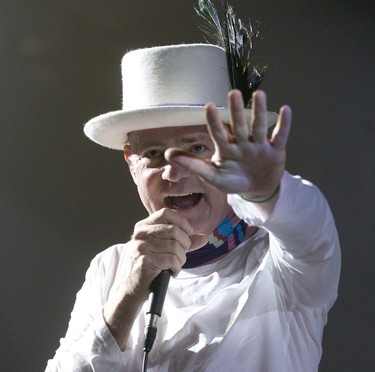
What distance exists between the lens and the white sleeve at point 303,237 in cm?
115

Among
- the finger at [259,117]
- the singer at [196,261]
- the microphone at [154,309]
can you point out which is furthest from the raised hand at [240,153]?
the microphone at [154,309]

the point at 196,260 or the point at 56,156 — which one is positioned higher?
the point at 56,156

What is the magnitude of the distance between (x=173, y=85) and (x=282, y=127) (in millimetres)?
594

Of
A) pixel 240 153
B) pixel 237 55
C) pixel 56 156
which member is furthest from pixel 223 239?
pixel 56 156

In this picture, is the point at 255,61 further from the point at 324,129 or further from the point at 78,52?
the point at 78,52

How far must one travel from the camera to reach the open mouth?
4.94 ft

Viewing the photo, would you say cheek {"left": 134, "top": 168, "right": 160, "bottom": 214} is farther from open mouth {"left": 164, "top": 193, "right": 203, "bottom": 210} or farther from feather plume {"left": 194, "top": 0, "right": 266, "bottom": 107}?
feather plume {"left": 194, "top": 0, "right": 266, "bottom": 107}

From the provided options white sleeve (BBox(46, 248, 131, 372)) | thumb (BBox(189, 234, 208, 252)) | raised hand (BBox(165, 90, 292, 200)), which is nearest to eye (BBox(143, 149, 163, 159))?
thumb (BBox(189, 234, 208, 252))

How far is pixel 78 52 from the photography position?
2.38 m

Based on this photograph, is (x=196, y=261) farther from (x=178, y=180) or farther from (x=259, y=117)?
(x=259, y=117)

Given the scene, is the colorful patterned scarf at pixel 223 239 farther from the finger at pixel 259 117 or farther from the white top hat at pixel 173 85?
the finger at pixel 259 117

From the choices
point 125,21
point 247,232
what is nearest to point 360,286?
point 247,232

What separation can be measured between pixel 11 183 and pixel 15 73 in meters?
0.35

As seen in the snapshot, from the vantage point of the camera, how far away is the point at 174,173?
149cm
